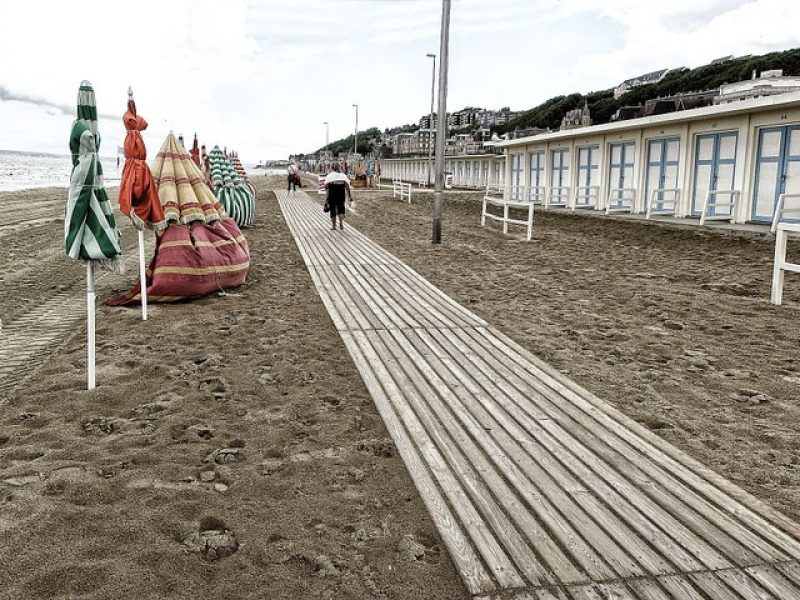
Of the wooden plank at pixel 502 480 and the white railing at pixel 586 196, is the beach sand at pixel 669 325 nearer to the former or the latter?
the wooden plank at pixel 502 480

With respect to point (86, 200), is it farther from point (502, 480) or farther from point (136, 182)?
point (502, 480)

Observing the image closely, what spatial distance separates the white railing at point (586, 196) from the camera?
78.4ft

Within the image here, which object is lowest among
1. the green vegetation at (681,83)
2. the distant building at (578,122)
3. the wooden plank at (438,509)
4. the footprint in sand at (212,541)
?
the footprint in sand at (212,541)

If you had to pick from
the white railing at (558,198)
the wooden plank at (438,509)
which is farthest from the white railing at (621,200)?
the wooden plank at (438,509)

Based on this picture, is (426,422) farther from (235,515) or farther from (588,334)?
(588,334)

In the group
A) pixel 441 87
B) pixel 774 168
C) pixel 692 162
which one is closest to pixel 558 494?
pixel 441 87

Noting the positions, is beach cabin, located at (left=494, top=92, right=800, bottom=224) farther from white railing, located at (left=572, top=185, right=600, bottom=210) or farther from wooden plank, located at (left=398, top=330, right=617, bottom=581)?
wooden plank, located at (left=398, top=330, right=617, bottom=581)

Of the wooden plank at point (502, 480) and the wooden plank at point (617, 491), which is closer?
the wooden plank at point (502, 480)

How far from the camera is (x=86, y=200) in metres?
4.98

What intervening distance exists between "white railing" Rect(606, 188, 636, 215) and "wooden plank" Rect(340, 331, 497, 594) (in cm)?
1870

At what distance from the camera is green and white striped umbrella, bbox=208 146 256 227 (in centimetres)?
1566

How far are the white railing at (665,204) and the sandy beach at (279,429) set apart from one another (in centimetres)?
1013

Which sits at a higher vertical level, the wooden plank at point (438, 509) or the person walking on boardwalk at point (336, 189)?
the person walking on boardwalk at point (336, 189)

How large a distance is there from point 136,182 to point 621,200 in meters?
18.5
